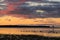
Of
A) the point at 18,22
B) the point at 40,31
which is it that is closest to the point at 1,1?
the point at 18,22

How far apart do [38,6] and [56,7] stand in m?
0.13

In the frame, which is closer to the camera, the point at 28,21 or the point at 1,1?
the point at 28,21

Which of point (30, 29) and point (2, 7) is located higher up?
point (2, 7)

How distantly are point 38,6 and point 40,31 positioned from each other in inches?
9.3

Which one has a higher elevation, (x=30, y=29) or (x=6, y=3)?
(x=6, y=3)

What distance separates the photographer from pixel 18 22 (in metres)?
1.26

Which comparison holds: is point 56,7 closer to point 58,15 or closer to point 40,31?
point 58,15

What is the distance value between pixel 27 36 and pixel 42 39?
12 centimetres

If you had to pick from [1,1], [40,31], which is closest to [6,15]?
[1,1]

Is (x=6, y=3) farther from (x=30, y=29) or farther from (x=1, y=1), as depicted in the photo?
(x=30, y=29)

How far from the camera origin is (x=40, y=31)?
4.04 feet

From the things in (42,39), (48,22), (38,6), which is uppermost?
(38,6)

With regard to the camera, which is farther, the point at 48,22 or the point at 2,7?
the point at 2,7

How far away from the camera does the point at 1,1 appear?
56.7 inches
